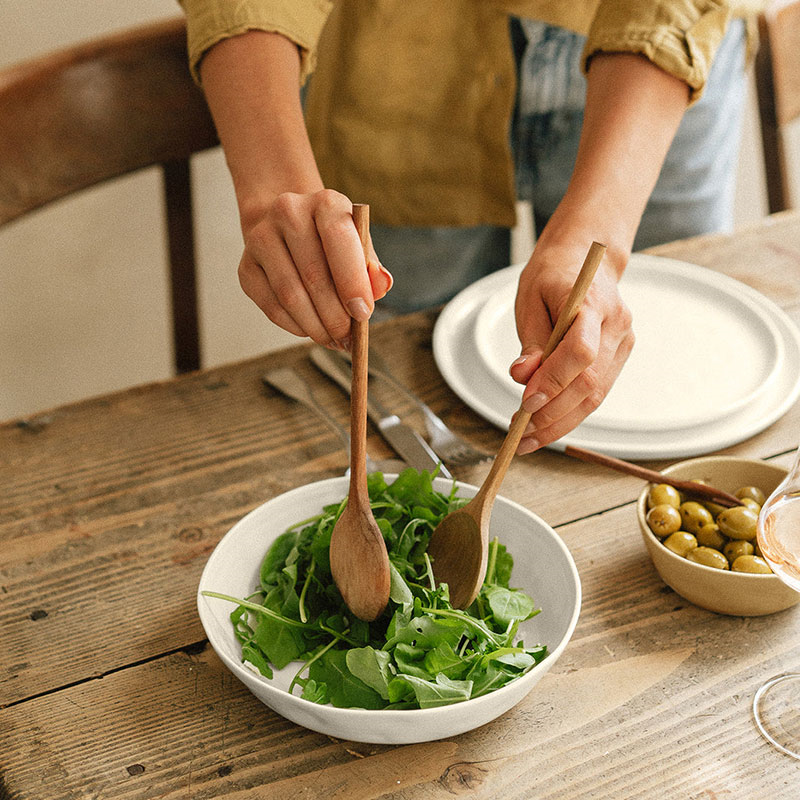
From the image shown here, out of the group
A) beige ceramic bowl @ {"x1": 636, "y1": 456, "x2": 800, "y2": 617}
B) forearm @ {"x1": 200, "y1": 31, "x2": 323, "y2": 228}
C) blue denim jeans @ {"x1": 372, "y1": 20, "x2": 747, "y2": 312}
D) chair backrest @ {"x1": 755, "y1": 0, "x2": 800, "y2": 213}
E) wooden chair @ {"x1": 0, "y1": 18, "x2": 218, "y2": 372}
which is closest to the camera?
beige ceramic bowl @ {"x1": 636, "y1": 456, "x2": 800, "y2": 617}

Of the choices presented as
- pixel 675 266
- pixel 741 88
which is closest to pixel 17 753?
pixel 675 266

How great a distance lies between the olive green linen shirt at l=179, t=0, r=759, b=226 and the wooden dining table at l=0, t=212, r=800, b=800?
1.34 ft

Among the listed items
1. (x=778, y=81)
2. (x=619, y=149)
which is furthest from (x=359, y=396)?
(x=778, y=81)

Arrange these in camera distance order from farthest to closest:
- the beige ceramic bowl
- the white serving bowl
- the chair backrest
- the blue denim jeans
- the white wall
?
the white wall → the chair backrest → the blue denim jeans → the beige ceramic bowl → the white serving bowl

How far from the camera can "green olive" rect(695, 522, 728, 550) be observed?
2.42ft

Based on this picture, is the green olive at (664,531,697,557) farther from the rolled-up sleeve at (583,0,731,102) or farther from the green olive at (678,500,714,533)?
the rolled-up sleeve at (583,0,731,102)

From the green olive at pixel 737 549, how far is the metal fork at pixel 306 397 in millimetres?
299

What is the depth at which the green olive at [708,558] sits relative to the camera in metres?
0.71

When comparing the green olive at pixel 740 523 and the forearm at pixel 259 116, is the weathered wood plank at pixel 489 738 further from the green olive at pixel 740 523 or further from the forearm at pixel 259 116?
the forearm at pixel 259 116

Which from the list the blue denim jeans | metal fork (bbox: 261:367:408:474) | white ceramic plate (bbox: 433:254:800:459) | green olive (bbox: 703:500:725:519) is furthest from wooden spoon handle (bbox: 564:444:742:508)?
the blue denim jeans

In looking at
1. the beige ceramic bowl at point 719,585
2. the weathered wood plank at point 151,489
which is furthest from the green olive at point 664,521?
the weathered wood plank at point 151,489

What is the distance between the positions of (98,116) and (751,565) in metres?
0.96

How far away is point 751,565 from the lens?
706 millimetres

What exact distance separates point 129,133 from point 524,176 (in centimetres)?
58
